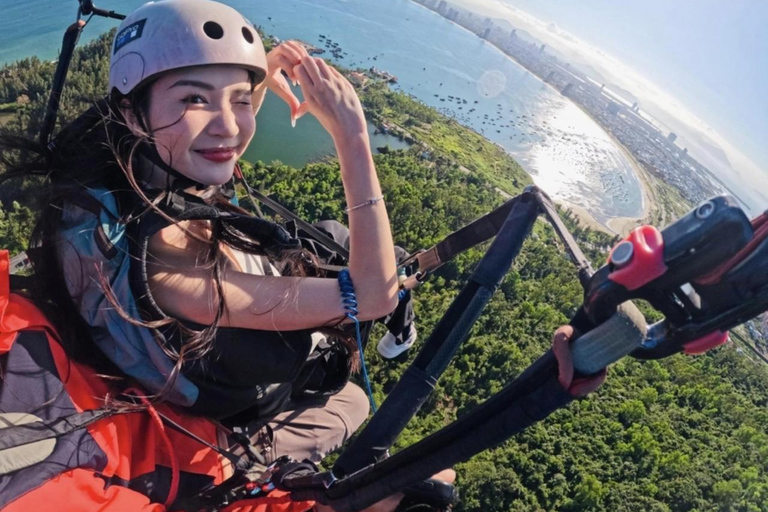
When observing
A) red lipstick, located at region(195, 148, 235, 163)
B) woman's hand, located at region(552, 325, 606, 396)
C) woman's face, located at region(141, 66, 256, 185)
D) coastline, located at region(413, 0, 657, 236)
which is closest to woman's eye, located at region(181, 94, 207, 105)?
woman's face, located at region(141, 66, 256, 185)

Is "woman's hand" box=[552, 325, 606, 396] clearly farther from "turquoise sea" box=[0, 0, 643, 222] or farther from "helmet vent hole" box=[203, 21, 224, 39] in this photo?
"turquoise sea" box=[0, 0, 643, 222]

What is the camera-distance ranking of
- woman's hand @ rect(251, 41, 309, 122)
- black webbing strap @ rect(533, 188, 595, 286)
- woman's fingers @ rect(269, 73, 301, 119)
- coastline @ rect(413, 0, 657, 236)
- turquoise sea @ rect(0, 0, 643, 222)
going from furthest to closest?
coastline @ rect(413, 0, 657, 236) < turquoise sea @ rect(0, 0, 643, 222) < woman's fingers @ rect(269, 73, 301, 119) < woman's hand @ rect(251, 41, 309, 122) < black webbing strap @ rect(533, 188, 595, 286)

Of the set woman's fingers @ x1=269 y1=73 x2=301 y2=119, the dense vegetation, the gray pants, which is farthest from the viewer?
the dense vegetation

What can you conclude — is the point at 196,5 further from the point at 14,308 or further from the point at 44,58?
A: the point at 44,58

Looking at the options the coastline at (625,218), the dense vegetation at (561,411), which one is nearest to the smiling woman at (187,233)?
the dense vegetation at (561,411)

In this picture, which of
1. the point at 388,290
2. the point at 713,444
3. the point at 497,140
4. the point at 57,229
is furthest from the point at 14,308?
the point at 497,140

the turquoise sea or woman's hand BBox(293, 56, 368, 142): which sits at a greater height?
woman's hand BBox(293, 56, 368, 142)

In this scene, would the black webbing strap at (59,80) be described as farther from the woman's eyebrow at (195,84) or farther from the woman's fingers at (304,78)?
the woman's fingers at (304,78)

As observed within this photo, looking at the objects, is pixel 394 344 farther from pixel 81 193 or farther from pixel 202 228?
pixel 81 193
